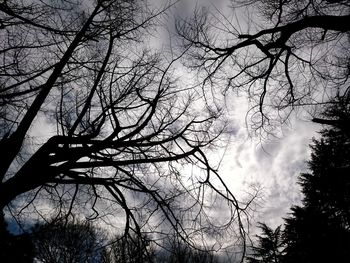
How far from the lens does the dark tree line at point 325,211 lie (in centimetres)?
1001

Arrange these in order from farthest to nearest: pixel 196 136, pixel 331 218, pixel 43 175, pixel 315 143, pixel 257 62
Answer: pixel 315 143 → pixel 331 218 → pixel 257 62 → pixel 196 136 → pixel 43 175

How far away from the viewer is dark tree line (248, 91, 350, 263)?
1001cm

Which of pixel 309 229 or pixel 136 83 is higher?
pixel 136 83

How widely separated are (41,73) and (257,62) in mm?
4436

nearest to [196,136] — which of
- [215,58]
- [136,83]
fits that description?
[136,83]

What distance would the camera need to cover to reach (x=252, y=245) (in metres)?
3.91

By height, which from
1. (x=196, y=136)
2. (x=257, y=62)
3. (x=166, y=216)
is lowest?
(x=166, y=216)

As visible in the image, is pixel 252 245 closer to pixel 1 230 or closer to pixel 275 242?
pixel 1 230

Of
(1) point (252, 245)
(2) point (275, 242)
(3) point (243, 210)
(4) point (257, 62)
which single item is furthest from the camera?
(2) point (275, 242)

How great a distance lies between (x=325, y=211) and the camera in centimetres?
1162

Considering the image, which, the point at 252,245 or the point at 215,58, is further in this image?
the point at 215,58

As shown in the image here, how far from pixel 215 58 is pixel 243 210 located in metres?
3.37

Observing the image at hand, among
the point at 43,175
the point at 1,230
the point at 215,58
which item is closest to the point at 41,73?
the point at 43,175

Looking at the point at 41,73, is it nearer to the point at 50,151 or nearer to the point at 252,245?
the point at 50,151
